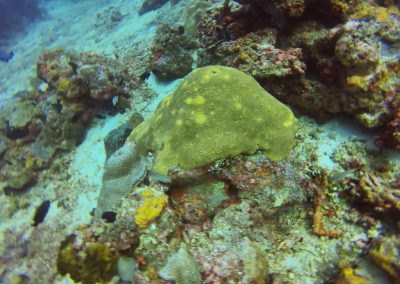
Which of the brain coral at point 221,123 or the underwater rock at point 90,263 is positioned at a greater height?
the brain coral at point 221,123

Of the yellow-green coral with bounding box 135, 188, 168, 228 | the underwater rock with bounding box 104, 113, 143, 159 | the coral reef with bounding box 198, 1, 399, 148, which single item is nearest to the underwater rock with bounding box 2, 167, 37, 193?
the underwater rock with bounding box 104, 113, 143, 159

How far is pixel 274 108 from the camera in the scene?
13.5 ft

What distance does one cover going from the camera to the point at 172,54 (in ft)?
23.4

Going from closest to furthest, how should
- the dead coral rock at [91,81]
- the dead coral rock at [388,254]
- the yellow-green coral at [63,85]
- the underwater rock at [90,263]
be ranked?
the dead coral rock at [388,254] → the underwater rock at [90,263] → the dead coral rock at [91,81] → the yellow-green coral at [63,85]

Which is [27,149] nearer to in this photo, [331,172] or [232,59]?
[232,59]

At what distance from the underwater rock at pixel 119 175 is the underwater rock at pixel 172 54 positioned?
106 inches

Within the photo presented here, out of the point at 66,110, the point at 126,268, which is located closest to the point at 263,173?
the point at 126,268

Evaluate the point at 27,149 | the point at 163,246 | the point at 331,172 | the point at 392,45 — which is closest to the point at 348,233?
the point at 331,172

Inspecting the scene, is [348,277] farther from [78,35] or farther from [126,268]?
[78,35]

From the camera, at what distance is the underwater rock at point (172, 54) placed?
695 cm

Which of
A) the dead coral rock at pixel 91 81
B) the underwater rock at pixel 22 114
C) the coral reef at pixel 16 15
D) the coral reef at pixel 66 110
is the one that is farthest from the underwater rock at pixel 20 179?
the coral reef at pixel 16 15

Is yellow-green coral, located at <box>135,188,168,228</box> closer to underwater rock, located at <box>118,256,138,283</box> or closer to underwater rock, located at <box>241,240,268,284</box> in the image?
underwater rock, located at <box>118,256,138,283</box>

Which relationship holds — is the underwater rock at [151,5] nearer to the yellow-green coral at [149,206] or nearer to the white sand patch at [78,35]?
the white sand patch at [78,35]

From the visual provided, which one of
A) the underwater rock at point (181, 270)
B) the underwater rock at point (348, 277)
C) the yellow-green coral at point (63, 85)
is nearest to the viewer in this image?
the underwater rock at point (348, 277)
